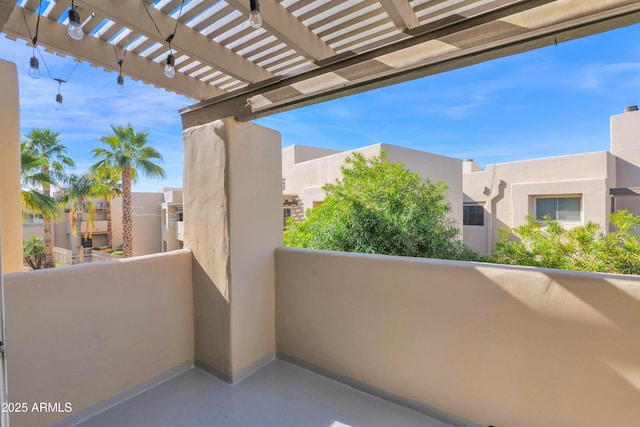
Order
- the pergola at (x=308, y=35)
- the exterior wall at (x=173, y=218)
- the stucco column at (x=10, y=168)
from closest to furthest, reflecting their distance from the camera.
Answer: the pergola at (x=308, y=35) < the stucco column at (x=10, y=168) < the exterior wall at (x=173, y=218)

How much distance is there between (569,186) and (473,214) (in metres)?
3.42

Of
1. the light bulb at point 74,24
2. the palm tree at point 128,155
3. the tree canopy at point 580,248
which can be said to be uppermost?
the palm tree at point 128,155

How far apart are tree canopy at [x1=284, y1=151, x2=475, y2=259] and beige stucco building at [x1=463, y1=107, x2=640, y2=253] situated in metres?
8.12

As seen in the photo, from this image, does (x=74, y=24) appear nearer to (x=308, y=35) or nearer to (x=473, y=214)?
(x=308, y=35)

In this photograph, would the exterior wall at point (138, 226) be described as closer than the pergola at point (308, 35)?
No

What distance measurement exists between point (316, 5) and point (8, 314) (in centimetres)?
260

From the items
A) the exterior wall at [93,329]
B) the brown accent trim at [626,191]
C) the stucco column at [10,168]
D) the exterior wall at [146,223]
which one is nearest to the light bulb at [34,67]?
the stucco column at [10,168]

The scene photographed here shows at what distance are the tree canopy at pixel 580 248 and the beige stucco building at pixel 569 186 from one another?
765cm

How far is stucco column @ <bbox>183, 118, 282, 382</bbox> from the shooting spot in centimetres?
255

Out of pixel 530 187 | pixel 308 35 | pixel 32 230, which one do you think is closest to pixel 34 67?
pixel 308 35

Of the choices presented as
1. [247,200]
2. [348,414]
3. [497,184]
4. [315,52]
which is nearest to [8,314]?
[247,200]

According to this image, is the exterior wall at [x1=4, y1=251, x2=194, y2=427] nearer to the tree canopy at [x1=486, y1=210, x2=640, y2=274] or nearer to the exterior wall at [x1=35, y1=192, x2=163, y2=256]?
the tree canopy at [x1=486, y1=210, x2=640, y2=274]

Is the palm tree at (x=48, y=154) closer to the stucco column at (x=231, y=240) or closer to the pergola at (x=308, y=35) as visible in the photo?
the stucco column at (x=231, y=240)

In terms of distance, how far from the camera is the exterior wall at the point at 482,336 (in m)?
1.60
